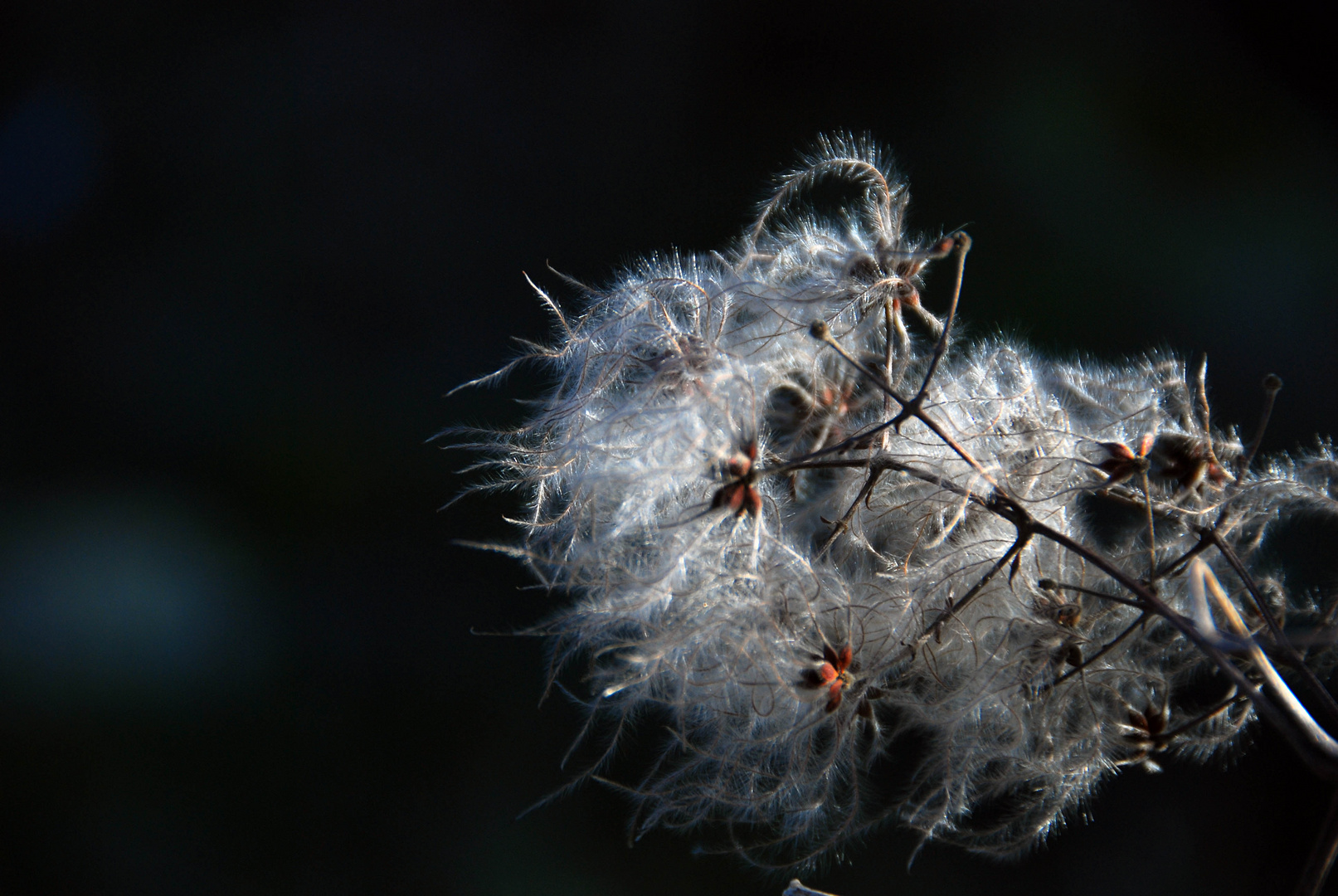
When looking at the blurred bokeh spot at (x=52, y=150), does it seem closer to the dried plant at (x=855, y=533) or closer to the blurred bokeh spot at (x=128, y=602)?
the blurred bokeh spot at (x=128, y=602)

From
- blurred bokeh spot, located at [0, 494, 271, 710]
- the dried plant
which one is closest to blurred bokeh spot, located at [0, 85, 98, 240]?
blurred bokeh spot, located at [0, 494, 271, 710]

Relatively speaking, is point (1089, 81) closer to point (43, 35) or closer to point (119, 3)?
point (119, 3)

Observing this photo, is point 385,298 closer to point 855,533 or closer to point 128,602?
point 128,602

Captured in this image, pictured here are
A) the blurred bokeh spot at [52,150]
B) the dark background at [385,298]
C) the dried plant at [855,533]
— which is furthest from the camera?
the blurred bokeh spot at [52,150]

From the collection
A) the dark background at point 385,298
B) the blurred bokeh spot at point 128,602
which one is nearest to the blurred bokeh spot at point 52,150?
the dark background at point 385,298

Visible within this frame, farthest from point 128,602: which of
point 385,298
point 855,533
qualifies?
point 855,533
